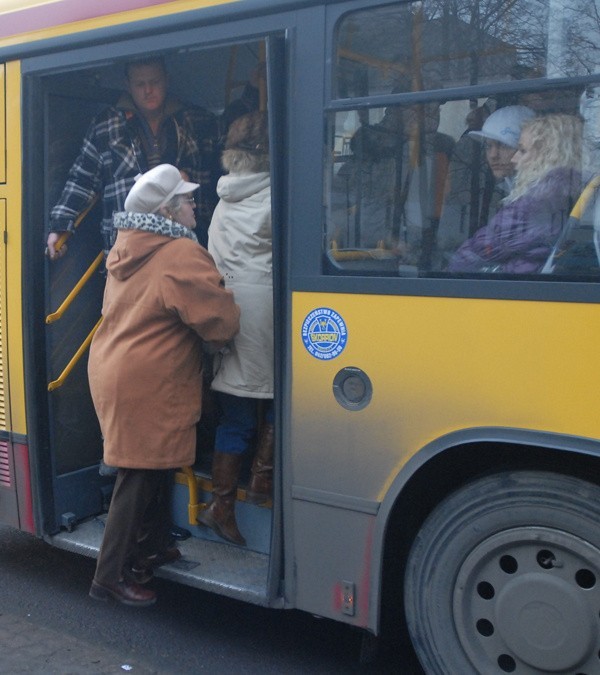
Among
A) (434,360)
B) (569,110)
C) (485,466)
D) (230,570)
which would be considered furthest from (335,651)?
(569,110)

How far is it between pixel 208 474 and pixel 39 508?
821 mm

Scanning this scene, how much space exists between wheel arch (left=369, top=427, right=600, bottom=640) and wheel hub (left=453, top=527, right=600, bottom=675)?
23 centimetres

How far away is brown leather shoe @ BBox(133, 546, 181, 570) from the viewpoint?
407cm

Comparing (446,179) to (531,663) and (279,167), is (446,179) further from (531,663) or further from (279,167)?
(531,663)

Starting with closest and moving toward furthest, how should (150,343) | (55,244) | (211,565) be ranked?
(150,343) → (211,565) → (55,244)

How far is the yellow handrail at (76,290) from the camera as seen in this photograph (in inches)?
174

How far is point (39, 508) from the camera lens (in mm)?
4418

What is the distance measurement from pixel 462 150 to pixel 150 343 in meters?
1.51

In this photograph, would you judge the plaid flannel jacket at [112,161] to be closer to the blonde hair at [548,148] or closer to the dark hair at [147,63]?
the dark hair at [147,63]

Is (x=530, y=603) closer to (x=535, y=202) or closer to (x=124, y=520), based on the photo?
(x=535, y=202)

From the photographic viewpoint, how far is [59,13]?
4.12 meters

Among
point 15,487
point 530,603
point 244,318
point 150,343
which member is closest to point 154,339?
point 150,343

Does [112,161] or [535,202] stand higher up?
[112,161]

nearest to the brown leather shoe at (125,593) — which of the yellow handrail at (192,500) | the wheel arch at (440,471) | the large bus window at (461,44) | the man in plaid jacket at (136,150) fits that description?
the yellow handrail at (192,500)
